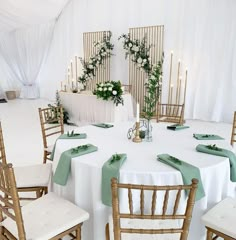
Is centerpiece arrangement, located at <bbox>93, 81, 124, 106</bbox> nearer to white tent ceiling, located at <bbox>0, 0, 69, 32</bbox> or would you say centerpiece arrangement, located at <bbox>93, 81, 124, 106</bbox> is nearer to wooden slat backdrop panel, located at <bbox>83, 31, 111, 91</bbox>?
wooden slat backdrop panel, located at <bbox>83, 31, 111, 91</bbox>

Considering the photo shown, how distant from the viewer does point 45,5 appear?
7797mm

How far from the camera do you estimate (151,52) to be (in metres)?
7.07

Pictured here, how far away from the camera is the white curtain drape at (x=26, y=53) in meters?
9.46

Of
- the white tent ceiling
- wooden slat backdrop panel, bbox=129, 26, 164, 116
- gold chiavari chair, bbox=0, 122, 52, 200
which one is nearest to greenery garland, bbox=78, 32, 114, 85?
wooden slat backdrop panel, bbox=129, 26, 164, 116

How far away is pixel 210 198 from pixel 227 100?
15.4 ft

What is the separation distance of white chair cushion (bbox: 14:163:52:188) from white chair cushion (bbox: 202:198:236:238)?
141 cm

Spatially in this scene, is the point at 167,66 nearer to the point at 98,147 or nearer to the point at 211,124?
the point at 211,124

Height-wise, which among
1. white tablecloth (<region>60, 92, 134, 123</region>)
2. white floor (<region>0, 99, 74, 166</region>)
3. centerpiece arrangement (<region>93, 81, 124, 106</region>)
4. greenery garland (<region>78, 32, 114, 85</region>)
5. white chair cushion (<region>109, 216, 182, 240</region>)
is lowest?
white floor (<region>0, 99, 74, 166</region>)

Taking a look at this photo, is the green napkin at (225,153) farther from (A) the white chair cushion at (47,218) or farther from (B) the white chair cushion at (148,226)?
(A) the white chair cushion at (47,218)

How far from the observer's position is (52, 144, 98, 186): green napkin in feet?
6.72

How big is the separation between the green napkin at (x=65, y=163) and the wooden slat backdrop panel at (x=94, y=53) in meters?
6.14

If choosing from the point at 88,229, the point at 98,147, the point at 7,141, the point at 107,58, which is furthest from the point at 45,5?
the point at 88,229

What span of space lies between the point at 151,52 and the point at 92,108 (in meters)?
2.59

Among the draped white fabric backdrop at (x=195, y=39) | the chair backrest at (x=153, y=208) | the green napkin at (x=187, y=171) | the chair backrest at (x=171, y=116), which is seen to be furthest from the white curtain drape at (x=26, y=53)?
the chair backrest at (x=153, y=208)
